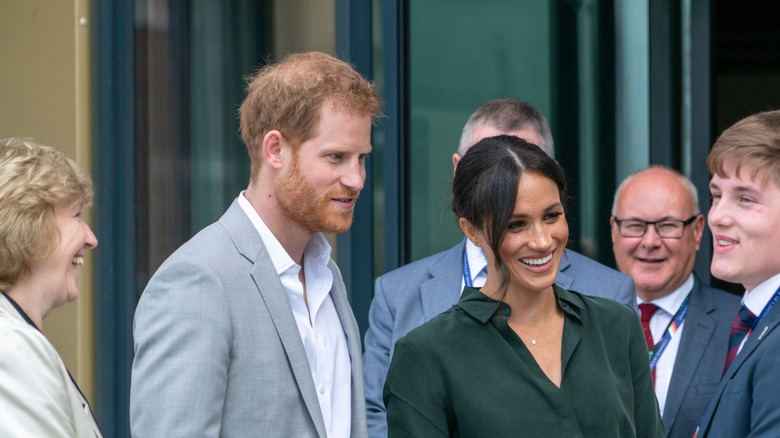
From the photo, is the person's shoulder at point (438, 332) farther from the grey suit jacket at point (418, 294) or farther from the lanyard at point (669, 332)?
the lanyard at point (669, 332)

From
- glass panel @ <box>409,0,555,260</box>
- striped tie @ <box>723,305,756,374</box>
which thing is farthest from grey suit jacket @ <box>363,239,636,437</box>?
glass panel @ <box>409,0,555,260</box>

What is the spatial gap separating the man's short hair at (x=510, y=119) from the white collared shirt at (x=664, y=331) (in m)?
0.77

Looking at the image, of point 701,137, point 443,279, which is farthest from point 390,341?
point 701,137

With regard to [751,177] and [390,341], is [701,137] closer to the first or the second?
[751,177]

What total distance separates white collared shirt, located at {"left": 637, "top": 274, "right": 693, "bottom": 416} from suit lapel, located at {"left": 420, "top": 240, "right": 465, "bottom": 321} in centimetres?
Result: 81

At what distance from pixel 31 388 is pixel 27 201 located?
49 centimetres

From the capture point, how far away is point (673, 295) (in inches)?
133

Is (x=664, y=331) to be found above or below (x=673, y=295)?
below

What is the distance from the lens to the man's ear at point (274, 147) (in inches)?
87.1

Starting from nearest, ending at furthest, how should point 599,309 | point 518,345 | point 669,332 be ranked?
point 518,345, point 599,309, point 669,332

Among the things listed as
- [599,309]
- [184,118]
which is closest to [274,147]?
[599,309]

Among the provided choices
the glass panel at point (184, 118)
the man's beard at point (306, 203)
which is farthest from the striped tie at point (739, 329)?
the glass panel at point (184, 118)

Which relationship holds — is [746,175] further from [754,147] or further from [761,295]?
[761,295]

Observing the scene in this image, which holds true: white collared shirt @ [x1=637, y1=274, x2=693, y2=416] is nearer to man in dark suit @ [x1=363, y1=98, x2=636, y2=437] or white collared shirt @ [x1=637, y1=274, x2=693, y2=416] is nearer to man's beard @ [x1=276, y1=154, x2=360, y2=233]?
man in dark suit @ [x1=363, y1=98, x2=636, y2=437]
